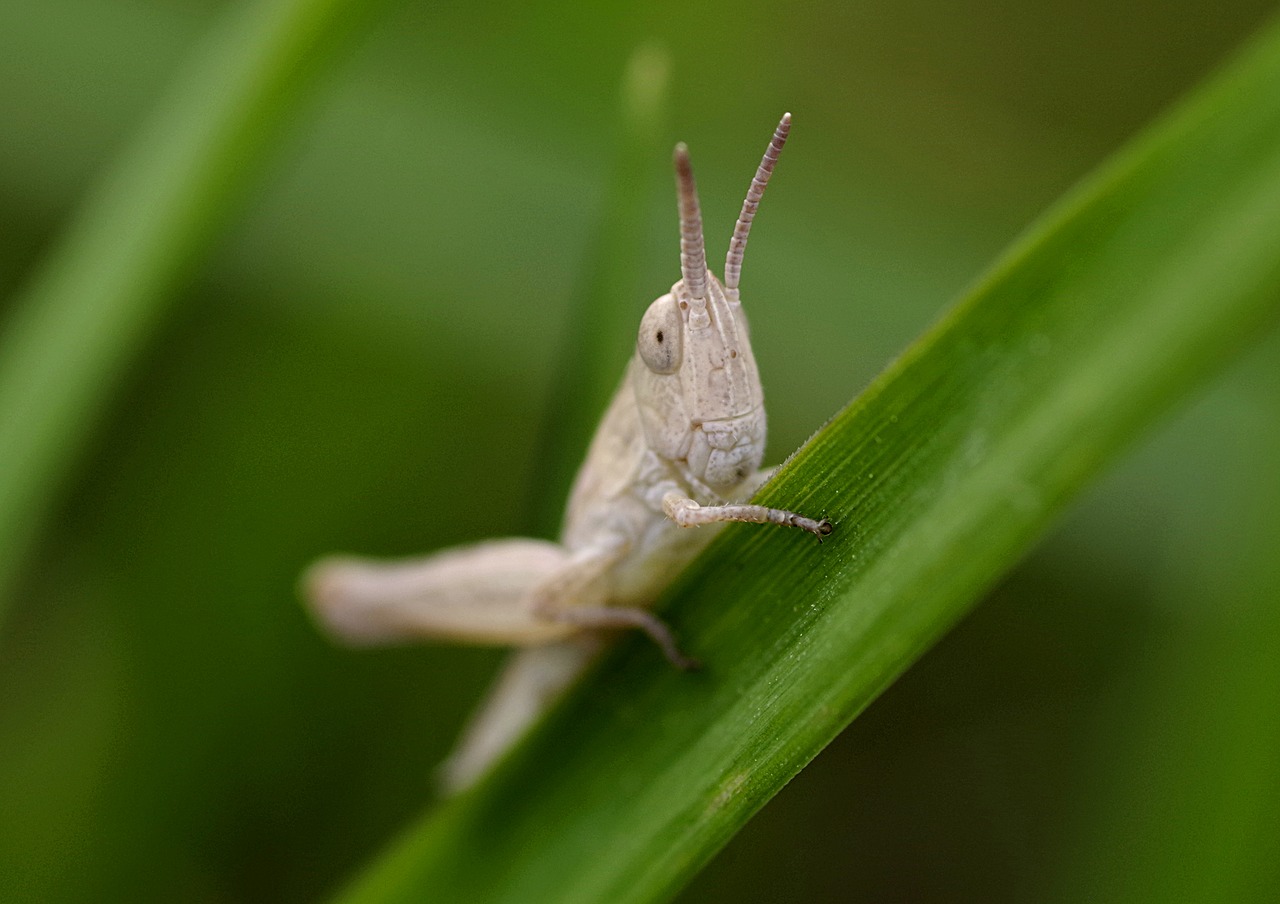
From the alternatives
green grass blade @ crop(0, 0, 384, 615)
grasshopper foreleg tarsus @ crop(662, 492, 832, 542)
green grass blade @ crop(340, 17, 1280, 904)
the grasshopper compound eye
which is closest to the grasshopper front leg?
grasshopper foreleg tarsus @ crop(662, 492, 832, 542)

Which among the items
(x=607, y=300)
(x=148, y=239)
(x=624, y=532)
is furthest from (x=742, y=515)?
(x=148, y=239)

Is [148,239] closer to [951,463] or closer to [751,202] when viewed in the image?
[751,202]

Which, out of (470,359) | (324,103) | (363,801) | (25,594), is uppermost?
(324,103)

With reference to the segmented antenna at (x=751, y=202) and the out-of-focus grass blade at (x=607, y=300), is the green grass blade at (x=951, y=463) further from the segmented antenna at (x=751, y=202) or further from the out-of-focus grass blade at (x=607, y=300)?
the out-of-focus grass blade at (x=607, y=300)

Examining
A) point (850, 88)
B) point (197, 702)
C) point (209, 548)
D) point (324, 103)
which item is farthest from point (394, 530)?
point (850, 88)

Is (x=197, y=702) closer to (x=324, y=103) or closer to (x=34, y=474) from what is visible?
(x=34, y=474)

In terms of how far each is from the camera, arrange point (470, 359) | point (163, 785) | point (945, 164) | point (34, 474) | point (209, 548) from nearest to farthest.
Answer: point (34, 474), point (163, 785), point (209, 548), point (470, 359), point (945, 164)

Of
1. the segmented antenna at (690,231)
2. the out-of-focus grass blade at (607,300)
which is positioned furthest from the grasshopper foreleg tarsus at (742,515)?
the out-of-focus grass blade at (607,300)

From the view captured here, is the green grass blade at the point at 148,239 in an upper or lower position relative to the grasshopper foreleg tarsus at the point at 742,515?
upper
